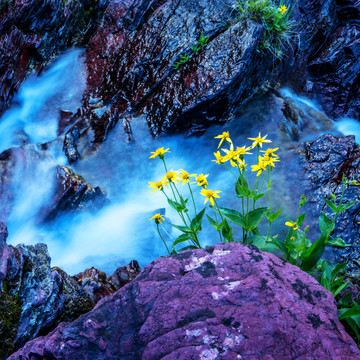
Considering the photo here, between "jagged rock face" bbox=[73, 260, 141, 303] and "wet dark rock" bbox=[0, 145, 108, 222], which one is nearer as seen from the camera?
"jagged rock face" bbox=[73, 260, 141, 303]

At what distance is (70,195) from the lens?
3934 mm

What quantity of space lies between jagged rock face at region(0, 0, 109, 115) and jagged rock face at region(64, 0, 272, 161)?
66 cm

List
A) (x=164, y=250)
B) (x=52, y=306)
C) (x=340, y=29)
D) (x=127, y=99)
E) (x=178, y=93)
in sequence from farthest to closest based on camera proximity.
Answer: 1. (x=340, y=29)
2. (x=127, y=99)
3. (x=178, y=93)
4. (x=164, y=250)
5. (x=52, y=306)

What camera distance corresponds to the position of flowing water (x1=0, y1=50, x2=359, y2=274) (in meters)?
3.76

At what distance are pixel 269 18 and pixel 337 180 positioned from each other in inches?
116

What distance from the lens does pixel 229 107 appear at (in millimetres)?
4723

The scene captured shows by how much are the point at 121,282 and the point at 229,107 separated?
118 inches

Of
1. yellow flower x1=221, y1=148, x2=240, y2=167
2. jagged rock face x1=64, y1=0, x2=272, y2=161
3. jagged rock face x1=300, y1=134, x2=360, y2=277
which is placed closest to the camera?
yellow flower x1=221, y1=148, x2=240, y2=167

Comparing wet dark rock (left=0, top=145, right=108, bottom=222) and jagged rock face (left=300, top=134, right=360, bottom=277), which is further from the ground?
wet dark rock (left=0, top=145, right=108, bottom=222)

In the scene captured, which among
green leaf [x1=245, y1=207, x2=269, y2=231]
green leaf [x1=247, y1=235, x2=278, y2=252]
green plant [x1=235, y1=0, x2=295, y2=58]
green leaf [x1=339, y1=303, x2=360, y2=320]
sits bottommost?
green leaf [x1=339, y1=303, x2=360, y2=320]

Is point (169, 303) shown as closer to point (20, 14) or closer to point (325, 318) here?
point (325, 318)

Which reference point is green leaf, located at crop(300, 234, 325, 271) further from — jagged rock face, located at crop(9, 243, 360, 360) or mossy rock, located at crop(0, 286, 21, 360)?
mossy rock, located at crop(0, 286, 21, 360)

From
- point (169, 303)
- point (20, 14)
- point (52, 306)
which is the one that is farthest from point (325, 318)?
point (20, 14)

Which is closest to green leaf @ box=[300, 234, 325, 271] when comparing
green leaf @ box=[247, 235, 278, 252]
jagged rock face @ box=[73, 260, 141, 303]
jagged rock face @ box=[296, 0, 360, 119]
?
green leaf @ box=[247, 235, 278, 252]
